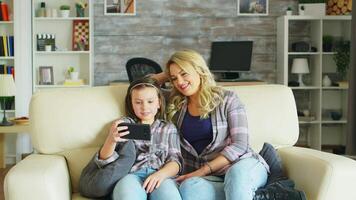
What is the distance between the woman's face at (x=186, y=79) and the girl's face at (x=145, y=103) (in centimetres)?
13

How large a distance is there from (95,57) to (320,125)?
8.33 feet

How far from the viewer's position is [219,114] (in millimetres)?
2518

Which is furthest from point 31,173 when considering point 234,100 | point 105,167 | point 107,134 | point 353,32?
point 353,32

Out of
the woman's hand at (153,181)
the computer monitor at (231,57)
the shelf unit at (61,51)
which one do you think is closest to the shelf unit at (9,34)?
the shelf unit at (61,51)

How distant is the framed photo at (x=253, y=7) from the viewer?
5.69 m

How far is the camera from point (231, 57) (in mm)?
5566

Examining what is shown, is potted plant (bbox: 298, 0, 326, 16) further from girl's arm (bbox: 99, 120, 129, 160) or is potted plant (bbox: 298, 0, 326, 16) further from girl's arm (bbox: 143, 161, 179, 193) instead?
girl's arm (bbox: 99, 120, 129, 160)

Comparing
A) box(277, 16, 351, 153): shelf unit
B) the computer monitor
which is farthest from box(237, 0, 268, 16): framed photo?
the computer monitor

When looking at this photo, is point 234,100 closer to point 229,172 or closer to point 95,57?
point 229,172

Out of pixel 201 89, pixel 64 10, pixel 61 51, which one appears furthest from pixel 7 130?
pixel 201 89

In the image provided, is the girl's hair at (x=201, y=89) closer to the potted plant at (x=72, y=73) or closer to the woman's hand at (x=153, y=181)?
the woman's hand at (x=153, y=181)

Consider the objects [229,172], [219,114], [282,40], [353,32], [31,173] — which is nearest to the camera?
[31,173]

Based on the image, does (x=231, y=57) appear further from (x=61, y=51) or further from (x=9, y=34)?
(x=9, y=34)

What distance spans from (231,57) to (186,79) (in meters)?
3.12
